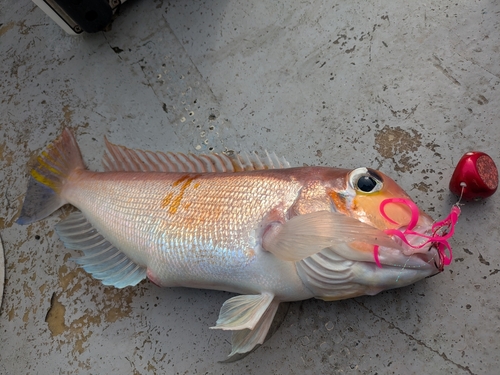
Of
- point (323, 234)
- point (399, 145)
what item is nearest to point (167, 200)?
point (323, 234)

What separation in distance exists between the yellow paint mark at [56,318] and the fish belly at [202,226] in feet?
1.71

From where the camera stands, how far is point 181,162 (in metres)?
1.90

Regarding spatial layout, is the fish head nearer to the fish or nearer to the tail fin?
the fish

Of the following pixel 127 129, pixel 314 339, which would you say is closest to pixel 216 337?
pixel 314 339

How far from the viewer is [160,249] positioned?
1662 mm

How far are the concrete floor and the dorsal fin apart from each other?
8.1 inches

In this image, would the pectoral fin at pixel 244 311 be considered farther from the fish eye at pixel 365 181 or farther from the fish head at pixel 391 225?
the fish eye at pixel 365 181

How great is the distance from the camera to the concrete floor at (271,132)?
5.29 ft

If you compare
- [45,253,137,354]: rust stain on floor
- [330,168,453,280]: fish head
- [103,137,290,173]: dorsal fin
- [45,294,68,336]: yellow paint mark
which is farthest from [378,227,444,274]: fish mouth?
[45,294,68,336]: yellow paint mark

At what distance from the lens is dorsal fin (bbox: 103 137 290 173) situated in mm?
1748

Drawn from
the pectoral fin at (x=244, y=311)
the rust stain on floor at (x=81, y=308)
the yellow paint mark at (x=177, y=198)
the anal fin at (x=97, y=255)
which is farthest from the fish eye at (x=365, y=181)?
the rust stain on floor at (x=81, y=308)

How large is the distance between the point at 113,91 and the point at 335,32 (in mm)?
1364

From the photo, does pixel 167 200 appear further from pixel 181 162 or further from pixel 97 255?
pixel 97 255

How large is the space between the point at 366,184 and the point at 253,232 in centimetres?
46
